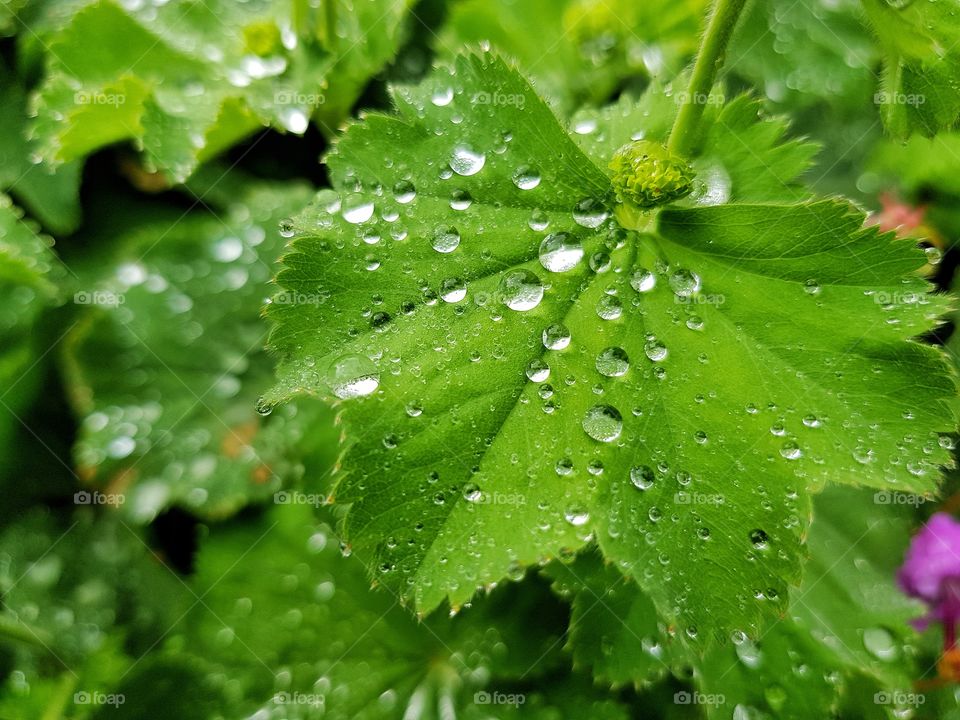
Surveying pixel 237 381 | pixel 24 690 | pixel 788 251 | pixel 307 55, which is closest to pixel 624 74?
pixel 307 55

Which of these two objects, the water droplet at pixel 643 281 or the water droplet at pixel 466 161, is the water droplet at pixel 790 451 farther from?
the water droplet at pixel 466 161

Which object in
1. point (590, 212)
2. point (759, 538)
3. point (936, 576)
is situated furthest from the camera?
point (936, 576)

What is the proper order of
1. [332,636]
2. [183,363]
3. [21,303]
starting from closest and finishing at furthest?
[332,636]
[21,303]
[183,363]

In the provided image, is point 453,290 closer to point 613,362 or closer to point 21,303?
point 613,362

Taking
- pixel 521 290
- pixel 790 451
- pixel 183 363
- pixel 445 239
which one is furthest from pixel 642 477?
pixel 183 363

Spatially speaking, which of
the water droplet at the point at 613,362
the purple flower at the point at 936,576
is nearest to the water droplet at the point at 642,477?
the water droplet at the point at 613,362

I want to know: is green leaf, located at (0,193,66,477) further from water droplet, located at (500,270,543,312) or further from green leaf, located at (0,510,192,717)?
water droplet, located at (500,270,543,312)

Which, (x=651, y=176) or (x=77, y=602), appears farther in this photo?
(x=77, y=602)
